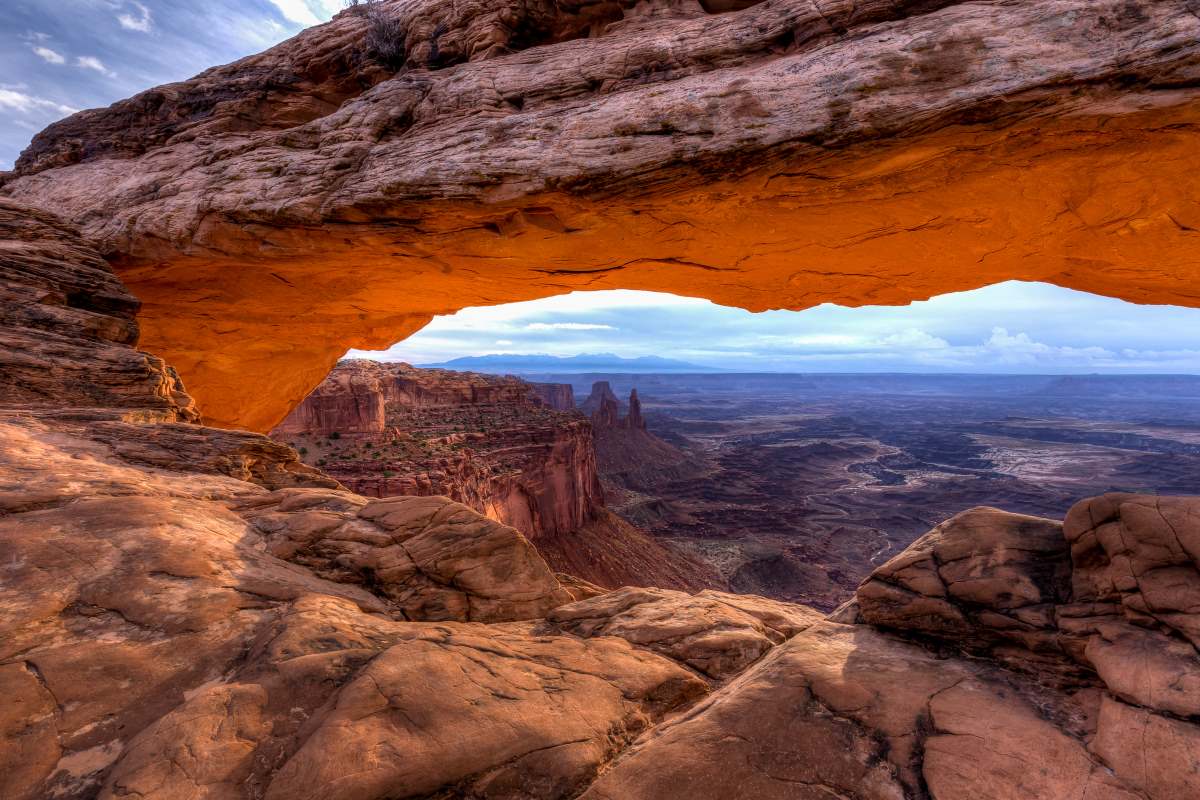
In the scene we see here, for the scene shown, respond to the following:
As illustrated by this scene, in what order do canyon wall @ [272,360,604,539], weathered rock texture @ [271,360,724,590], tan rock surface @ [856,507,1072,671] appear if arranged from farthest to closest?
weathered rock texture @ [271,360,724,590] < canyon wall @ [272,360,604,539] < tan rock surface @ [856,507,1072,671]

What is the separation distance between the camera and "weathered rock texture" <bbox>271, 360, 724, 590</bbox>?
85.0ft

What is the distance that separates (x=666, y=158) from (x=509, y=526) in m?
5.38

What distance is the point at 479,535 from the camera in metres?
6.09

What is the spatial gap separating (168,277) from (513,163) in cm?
920

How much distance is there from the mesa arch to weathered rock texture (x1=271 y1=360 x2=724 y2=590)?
46.8 ft

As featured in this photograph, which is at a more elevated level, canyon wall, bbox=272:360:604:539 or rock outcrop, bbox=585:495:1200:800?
rock outcrop, bbox=585:495:1200:800

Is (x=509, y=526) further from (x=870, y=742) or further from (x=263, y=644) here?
(x=870, y=742)

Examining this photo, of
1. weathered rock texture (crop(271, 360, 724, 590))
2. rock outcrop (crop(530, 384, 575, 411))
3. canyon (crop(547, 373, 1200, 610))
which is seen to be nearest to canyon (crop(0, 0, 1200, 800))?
weathered rock texture (crop(271, 360, 724, 590))

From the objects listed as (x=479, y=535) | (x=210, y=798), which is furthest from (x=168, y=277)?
(x=210, y=798)

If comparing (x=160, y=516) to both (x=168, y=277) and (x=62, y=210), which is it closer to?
(x=168, y=277)

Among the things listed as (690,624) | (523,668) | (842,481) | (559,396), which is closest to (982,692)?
(690,624)

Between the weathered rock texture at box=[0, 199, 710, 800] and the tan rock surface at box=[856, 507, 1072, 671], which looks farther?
the tan rock surface at box=[856, 507, 1072, 671]

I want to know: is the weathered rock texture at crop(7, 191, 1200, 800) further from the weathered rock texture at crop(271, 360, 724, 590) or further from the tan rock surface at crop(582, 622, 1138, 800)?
the weathered rock texture at crop(271, 360, 724, 590)

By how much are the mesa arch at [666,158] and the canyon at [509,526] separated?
0.19 feet
